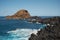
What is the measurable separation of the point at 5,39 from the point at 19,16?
3213 inches

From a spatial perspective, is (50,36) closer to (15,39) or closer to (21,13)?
(15,39)

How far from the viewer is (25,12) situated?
10150 cm

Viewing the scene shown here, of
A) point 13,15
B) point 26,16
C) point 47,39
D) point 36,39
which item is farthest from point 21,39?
point 13,15

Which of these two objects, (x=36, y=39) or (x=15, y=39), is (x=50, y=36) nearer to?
(x=36, y=39)

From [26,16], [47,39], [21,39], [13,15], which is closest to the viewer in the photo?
[47,39]

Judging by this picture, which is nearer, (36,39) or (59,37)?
(59,37)

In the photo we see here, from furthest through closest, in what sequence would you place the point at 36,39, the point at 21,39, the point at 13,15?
the point at 13,15
the point at 21,39
the point at 36,39

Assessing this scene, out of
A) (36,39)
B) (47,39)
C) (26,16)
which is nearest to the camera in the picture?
(47,39)

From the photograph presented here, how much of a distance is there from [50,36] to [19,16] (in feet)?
289

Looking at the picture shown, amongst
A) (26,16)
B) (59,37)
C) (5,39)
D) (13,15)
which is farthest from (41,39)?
(13,15)

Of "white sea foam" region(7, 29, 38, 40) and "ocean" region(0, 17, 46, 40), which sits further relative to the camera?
"ocean" region(0, 17, 46, 40)

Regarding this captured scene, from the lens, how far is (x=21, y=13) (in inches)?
4011

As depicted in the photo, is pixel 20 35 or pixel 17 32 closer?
pixel 20 35

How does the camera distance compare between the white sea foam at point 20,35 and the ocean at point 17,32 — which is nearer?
the white sea foam at point 20,35
